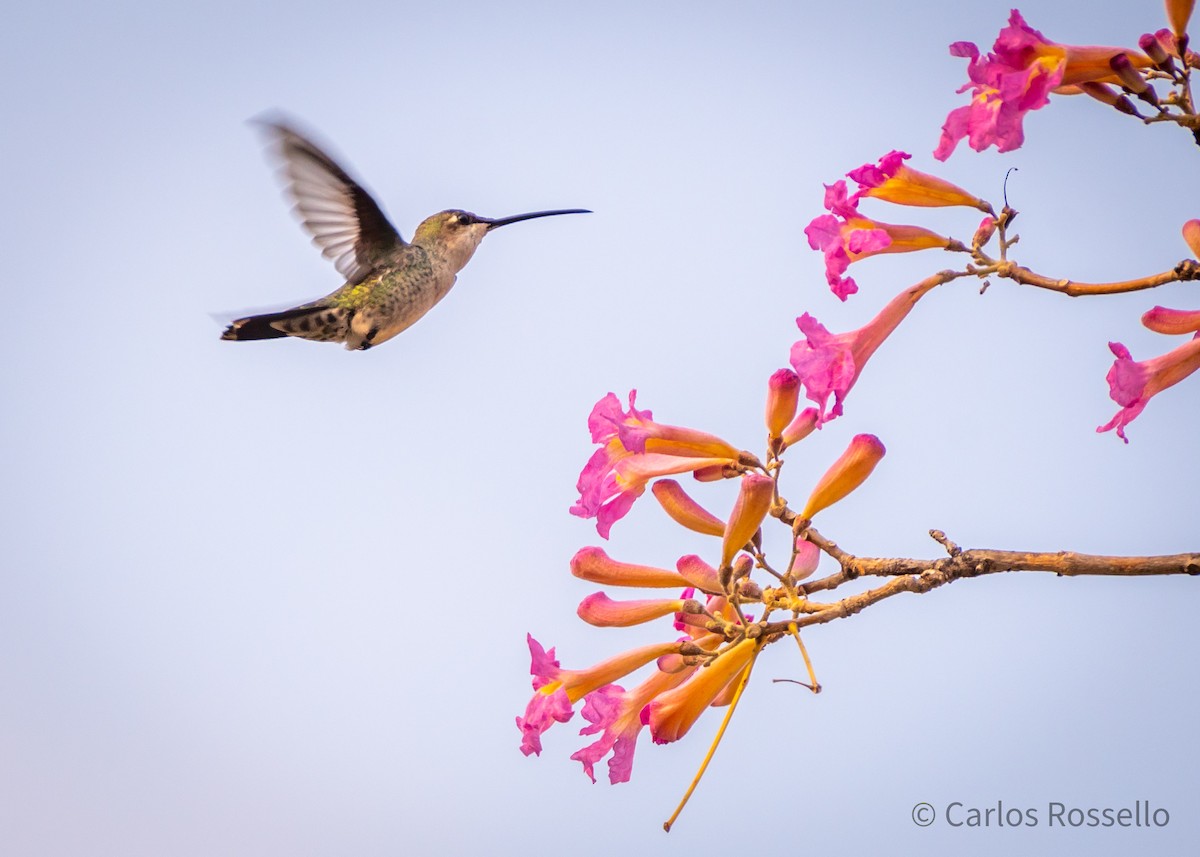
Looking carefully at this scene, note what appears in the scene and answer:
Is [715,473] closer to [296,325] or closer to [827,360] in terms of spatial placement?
[827,360]

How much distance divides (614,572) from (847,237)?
128 cm

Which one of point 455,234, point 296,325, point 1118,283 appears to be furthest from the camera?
point 455,234

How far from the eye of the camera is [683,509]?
153 inches

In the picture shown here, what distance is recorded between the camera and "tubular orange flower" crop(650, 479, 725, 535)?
3.86 meters

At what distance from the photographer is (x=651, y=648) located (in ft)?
12.7

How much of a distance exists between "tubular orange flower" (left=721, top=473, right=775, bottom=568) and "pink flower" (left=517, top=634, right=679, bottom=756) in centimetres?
35

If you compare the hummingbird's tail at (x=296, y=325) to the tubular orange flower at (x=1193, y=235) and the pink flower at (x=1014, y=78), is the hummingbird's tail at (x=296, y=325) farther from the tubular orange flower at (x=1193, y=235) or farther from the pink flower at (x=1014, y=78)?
the tubular orange flower at (x=1193, y=235)

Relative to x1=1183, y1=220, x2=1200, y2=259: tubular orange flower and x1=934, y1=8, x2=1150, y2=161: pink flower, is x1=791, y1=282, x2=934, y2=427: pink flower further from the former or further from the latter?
x1=1183, y1=220, x2=1200, y2=259: tubular orange flower

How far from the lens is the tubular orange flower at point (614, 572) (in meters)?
3.95

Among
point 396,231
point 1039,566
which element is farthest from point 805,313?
point 396,231

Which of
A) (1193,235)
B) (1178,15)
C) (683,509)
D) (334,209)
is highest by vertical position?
(334,209)

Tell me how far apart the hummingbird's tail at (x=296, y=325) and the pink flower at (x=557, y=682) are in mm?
3644

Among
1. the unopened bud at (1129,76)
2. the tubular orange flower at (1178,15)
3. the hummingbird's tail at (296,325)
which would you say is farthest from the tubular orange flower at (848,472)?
the hummingbird's tail at (296,325)

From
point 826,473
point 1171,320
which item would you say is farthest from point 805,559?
point 1171,320
